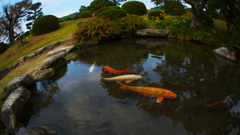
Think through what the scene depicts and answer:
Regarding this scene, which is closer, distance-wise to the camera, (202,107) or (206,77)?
(202,107)

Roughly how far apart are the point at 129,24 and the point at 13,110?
36.0ft

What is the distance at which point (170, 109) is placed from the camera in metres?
3.21

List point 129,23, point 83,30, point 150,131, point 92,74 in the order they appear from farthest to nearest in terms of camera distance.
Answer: point 129,23
point 83,30
point 92,74
point 150,131

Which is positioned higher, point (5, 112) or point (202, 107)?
point (5, 112)

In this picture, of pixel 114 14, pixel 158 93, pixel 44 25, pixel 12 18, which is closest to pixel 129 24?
pixel 114 14

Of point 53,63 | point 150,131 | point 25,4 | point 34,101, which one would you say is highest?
point 25,4

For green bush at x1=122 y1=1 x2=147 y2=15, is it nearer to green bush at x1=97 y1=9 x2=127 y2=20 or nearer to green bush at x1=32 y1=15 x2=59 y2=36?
green bush at x1=97 y1=9 x2=127 y2=20

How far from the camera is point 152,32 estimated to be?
12062 millimetres

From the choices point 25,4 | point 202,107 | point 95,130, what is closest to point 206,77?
point 202,107

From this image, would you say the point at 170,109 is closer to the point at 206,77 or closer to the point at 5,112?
the point at 206,77

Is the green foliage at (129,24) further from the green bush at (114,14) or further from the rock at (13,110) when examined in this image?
the rock at (13,110)

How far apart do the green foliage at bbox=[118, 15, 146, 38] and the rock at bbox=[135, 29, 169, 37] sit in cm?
61

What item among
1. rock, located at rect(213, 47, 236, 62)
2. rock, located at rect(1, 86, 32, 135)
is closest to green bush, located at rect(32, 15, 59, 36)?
rock, located at rect(1, 86, 32, 135)

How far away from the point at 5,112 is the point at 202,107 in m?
5.43
